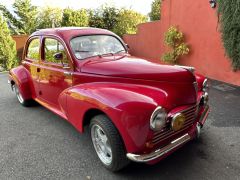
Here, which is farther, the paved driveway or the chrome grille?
the paved driveway

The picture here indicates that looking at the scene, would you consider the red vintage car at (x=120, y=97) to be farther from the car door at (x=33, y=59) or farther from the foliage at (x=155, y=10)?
the foliage at (x=155, y=10)

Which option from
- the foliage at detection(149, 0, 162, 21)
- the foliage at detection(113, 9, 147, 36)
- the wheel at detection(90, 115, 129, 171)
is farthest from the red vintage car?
the foliage at detection(149, 0, 162, 21)

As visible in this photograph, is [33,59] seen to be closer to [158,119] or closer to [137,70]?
[137,70]

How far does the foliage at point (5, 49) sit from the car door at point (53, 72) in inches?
319

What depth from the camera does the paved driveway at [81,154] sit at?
116 inches

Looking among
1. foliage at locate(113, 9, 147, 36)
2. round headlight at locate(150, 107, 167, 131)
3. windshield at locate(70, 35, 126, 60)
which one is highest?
foliage at locate(113, 9, 147, 36)

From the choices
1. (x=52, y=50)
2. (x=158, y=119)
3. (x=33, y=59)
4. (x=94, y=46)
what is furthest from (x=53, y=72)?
(x=158, y=119)

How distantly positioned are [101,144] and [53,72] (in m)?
1.59

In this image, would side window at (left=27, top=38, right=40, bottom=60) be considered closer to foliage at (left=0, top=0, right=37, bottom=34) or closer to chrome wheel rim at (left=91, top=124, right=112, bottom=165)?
chrome wheel rim at (left=91, top=124, right=112, bottom=165)

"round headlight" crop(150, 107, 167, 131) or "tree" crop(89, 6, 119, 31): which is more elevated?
"tree" crop(89, 6, 119, 31)

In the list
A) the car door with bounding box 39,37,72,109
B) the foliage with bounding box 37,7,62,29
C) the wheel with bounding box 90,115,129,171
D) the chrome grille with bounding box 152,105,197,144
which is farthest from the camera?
the foliage with bounding box 37,7,62,29

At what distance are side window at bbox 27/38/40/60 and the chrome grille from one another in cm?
302

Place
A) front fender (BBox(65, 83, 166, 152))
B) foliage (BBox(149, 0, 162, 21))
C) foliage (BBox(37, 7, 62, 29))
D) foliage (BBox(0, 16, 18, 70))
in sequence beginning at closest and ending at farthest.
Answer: front fender (BBox(65, 83, 166, 152)) < foliage (BBox(0, 16, 18, 70)) < foliage (BBox(149, 0, 162, 21)) < foliage (BBox(37, 7, 62, 29))

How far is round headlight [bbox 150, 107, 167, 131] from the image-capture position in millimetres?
2471
